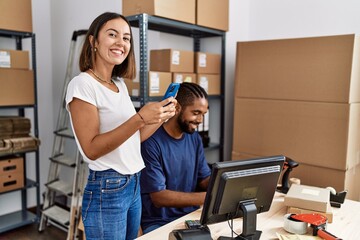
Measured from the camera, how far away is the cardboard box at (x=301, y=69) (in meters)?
1.93

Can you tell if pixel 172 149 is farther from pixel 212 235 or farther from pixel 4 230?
pixel 4 230

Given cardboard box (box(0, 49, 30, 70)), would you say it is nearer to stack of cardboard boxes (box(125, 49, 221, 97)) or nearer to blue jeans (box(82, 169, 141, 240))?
stack of cardboard boxes (box(125, 49, 221, 97))

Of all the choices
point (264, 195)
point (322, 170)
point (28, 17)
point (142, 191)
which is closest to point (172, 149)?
point (142, 191)

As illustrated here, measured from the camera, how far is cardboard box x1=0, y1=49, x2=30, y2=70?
2.67 meters

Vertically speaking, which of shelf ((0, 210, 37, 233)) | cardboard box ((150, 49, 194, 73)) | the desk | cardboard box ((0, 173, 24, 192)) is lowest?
shelf ((0, 210, 37, 233))

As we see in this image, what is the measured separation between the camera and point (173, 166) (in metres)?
1.74

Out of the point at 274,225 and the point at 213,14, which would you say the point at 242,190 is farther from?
the point at 213,14

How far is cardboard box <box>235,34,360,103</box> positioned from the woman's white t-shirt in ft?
3.73

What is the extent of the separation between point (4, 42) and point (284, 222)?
2.78 meters

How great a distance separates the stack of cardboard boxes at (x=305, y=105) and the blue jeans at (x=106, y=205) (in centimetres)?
118


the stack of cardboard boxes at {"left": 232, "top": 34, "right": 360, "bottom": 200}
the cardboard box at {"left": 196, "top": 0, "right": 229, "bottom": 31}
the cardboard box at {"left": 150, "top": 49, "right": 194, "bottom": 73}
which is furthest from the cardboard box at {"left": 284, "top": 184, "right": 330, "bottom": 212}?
the cardboard box at {"left": 196, "top": 0, "right": 229, "bottom": 31}

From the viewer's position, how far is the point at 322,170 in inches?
79.8

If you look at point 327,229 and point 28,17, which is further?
point 28,17

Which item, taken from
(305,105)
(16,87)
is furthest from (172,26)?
(16,87)
